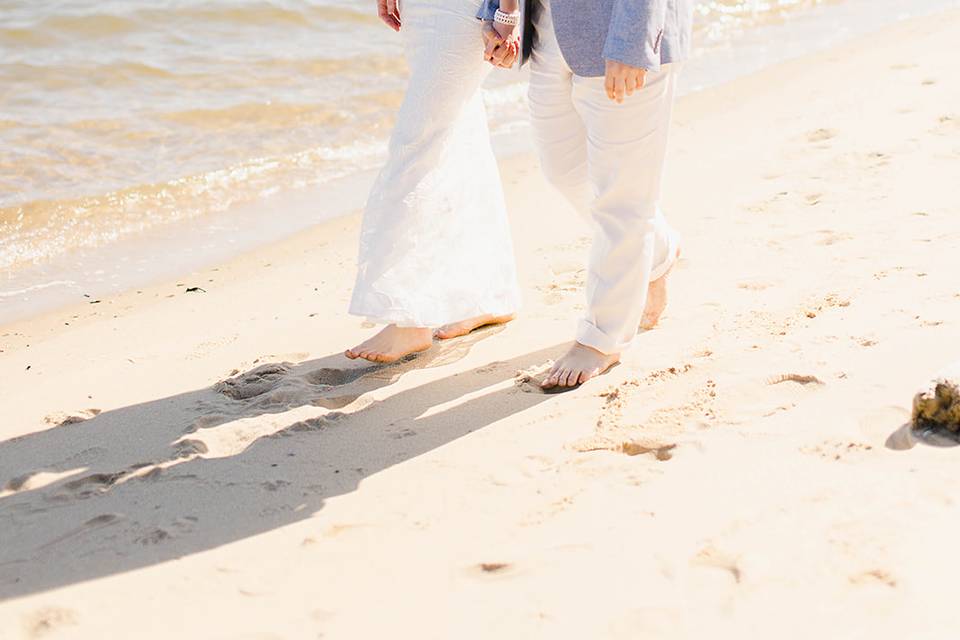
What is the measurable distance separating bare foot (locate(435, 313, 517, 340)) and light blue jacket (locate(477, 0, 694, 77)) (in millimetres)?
1142

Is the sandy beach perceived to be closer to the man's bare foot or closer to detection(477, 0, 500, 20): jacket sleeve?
the man's bare foot

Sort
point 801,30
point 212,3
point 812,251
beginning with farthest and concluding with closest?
1. point 212,3
2. point 801,30
3. point 812,251

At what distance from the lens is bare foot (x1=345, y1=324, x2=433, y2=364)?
374 centimetres

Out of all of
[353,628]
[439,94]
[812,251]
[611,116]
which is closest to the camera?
[353,628]

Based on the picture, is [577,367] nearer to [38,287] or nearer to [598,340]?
[598,340]

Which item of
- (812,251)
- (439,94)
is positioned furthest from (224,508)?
(812,251)

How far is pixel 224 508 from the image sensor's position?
2953mm

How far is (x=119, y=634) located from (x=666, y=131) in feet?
6.35

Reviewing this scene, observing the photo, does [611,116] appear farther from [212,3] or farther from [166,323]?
[212,3]

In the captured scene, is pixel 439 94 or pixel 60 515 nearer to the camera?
pixel 60 515

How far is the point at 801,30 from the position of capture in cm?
902

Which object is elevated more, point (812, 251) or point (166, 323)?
point (812, 251)

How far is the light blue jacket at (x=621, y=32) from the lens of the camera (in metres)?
2.95

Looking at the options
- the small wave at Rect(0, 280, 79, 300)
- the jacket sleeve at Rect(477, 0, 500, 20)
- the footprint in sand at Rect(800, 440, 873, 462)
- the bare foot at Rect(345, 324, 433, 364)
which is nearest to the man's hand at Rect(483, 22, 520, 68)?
the jacket sleeve at Rect(477, 0, 500, 20)
